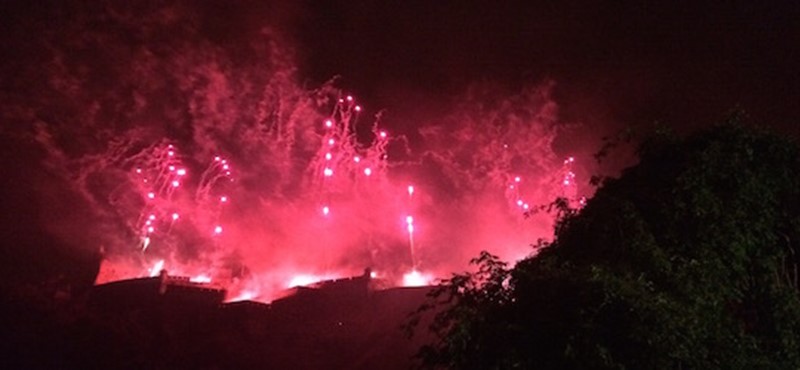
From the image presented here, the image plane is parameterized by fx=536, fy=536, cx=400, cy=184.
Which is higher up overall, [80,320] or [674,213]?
[80,320]

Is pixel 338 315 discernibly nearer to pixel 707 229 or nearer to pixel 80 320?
pixel 80 320

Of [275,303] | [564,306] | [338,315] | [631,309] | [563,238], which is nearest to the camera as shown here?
[631,309]

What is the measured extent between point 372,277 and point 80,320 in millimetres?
24992

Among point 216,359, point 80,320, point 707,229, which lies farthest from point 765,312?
point 80,320

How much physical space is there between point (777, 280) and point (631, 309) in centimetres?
422

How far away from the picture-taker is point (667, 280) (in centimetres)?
859

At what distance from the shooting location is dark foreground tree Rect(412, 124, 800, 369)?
24.7ft

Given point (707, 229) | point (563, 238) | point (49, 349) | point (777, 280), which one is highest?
Result: point (49, 349)

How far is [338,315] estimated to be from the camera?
42.7 m

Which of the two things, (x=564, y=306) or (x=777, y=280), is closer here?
(x=564, y=306)

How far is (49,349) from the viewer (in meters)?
38.9

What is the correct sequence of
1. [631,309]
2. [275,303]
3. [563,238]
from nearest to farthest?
[631,309] → [563,238] → [275,303]

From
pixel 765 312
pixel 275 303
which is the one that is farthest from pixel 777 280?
pixel 275 303

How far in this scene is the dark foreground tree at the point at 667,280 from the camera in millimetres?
7523
